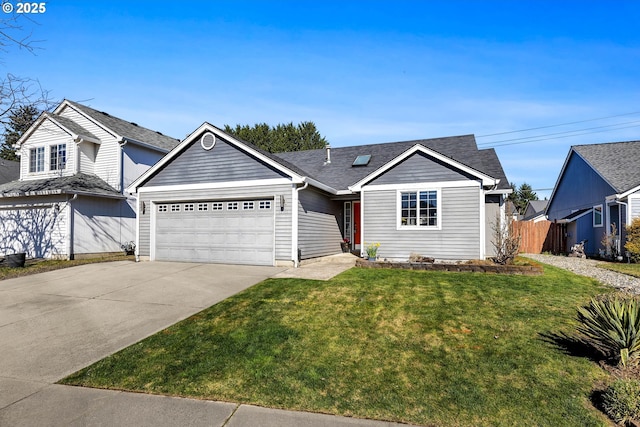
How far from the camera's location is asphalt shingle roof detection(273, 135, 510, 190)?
14766mm

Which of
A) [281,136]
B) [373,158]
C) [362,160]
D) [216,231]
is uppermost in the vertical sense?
[281,136]

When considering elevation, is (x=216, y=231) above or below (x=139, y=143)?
below

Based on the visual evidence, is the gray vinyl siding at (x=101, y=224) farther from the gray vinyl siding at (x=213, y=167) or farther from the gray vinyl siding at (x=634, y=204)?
the gray vinyl siding at (x=634, y=204)

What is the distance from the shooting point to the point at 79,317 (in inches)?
259

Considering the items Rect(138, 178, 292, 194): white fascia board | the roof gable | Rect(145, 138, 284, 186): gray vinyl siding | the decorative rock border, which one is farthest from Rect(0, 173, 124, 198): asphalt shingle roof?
the decorative rock border

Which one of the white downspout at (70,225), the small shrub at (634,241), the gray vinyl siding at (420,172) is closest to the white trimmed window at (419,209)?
the gray vinyl siding at (420,172)

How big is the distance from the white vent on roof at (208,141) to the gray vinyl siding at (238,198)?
1.73 meters

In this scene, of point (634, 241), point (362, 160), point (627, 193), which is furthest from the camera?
point (362, 160)

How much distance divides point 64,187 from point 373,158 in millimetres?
14458

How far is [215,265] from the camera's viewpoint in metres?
12.3

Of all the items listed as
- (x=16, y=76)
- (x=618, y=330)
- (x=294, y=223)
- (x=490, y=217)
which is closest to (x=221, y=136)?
(x=294, y=223)

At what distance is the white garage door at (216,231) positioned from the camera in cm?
1227

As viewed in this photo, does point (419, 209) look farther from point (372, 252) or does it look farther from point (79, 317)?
point (79, 317)

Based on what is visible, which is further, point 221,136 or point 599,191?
point 599,191
